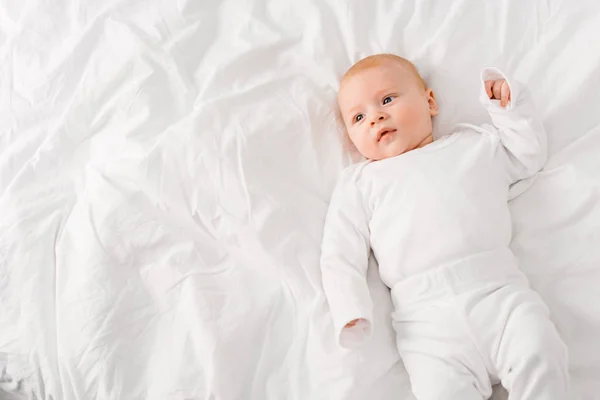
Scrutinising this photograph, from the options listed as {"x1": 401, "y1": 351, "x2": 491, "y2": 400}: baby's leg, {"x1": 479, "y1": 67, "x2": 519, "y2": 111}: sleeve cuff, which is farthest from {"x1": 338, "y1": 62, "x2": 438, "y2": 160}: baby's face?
{"x1": 401, "y1": 351, "x2": 491, "y2": 400}: baby's leg

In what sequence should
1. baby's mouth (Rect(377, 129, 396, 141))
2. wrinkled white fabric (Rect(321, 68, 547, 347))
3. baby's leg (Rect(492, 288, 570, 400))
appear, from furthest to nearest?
baby's mouth (Rect(377, 129, 396, 141)) → wrinkled white fabric (Rect(321, 68, 547, 347)) → baby's leg (Rect(492, 288, 570, 400))

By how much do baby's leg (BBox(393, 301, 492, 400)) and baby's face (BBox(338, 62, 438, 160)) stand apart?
319 mm

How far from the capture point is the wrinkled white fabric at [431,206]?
3.52 ft

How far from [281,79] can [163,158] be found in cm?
29

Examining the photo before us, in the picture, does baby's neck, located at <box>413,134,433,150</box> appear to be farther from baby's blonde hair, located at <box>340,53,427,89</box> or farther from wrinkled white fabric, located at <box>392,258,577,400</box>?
wrinkled white fabric, located at <box>392,258,577,400</box>

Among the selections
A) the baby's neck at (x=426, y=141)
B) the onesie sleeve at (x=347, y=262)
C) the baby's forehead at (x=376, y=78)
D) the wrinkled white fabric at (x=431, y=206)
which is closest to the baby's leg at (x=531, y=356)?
the wrinkled white fabric at (x=431, y=206)

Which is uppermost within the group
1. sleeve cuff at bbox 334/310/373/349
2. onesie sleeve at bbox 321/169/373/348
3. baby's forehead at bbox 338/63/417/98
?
baby's forehead at bbox 338/63/417/98

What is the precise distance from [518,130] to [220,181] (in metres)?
0.55

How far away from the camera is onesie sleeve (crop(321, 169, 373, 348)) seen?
39.8 inches

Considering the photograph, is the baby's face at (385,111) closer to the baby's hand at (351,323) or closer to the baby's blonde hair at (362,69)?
the baby's blonde hair at (362,69)

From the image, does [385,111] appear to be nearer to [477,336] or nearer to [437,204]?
[437,204]

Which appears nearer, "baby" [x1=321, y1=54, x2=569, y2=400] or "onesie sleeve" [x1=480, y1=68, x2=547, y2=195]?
"baby" [x1=321, y1=54, x2=569, y2=400]

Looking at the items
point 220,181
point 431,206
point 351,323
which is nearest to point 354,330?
point 351,323

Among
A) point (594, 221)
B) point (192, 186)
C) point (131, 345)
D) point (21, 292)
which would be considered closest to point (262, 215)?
point (192, 186)
